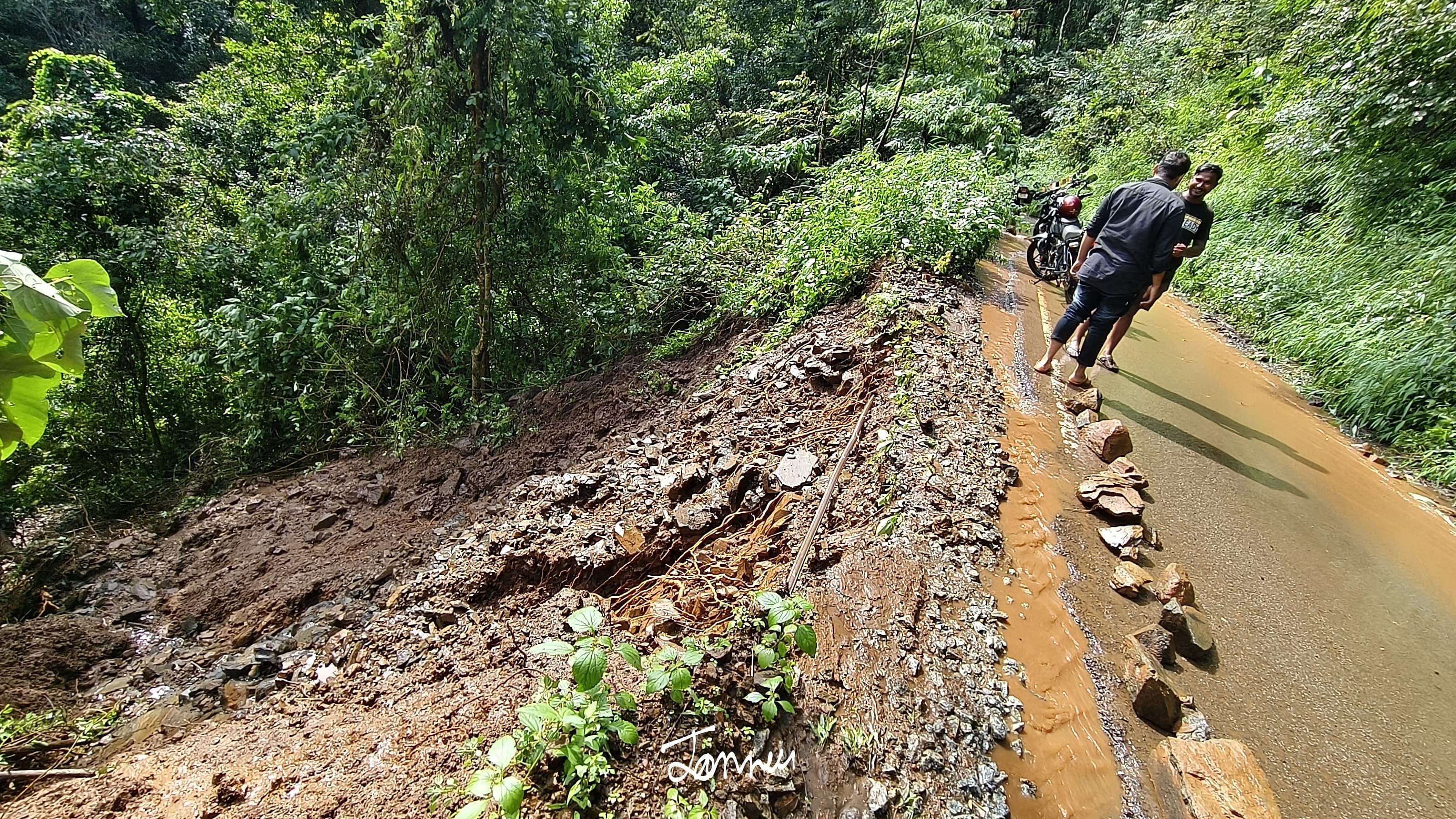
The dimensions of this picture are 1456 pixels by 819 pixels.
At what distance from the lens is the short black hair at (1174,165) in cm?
389

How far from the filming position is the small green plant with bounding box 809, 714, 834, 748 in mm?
2035

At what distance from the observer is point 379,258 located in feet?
19.9

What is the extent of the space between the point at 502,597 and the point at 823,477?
220 centimetres

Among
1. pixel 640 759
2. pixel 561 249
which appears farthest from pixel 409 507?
pixel 640 759

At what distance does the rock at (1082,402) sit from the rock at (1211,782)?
2.56 m

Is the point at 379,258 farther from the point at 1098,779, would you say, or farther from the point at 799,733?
the point at 1098,779

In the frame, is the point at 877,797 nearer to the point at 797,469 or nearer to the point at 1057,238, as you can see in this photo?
the point at 797,469

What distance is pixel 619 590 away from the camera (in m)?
3.43

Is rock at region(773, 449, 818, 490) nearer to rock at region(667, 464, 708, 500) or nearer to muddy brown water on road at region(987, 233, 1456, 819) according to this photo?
rock at region(667, 464, 708, 500)

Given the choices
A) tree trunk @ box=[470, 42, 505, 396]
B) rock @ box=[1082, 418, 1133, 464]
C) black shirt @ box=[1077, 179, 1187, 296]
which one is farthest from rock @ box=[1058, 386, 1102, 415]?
tree trunk @ box=[470, 42, 505, 396]

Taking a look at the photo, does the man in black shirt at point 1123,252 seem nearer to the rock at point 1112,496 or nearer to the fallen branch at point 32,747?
the rock at point 1112,496

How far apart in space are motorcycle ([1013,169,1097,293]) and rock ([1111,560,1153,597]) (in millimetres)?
4196

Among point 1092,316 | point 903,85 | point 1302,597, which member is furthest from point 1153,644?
point 903,85

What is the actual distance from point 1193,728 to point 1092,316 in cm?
302
